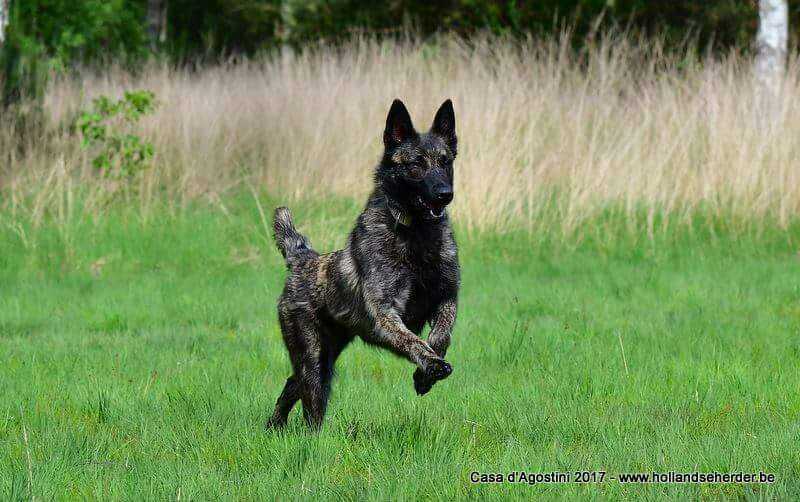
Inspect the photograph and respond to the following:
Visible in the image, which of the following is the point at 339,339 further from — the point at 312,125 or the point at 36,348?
the point at 312,125


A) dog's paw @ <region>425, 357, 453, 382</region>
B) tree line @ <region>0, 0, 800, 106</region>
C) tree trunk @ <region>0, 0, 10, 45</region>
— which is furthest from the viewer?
tree line @ <region>0, 0, 800, 106</region>

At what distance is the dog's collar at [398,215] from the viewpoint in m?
4.58

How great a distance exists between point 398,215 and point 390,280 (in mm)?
317

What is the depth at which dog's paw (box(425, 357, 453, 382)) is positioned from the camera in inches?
158

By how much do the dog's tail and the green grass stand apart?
0.83m

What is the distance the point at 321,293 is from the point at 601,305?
3.82 m

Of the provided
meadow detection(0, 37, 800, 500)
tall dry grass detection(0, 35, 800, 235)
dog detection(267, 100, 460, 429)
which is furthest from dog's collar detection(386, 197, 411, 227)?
tall dry grass detection(0, 35, 800, 235)

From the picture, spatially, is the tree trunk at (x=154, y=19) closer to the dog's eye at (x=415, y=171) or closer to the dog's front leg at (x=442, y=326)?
the dog's eye at (x=415, y=171)

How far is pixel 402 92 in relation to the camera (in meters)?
12.4

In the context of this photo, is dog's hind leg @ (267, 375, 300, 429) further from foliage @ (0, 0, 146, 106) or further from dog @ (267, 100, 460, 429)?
foliage @ (0, 0, 146, 106)

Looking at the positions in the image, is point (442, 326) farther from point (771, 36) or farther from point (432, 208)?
point (771, 36)

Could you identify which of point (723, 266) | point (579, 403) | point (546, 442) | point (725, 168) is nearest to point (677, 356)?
point (579, 403)

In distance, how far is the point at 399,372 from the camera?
6.15 meters

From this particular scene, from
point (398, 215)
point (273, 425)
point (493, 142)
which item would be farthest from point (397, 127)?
point (493, 142)
